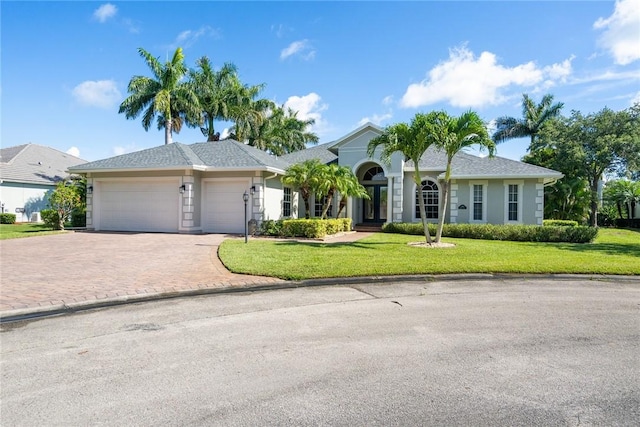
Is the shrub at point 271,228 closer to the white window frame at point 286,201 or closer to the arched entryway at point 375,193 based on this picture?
the white window frame at point 286,201

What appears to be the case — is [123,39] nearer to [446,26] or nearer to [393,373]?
[446,26]

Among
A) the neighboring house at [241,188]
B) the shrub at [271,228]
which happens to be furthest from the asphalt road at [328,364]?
the neighboring house at [241,188]

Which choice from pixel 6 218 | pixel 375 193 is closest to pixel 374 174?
pixel 375 193

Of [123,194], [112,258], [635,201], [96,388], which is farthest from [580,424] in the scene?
[635,201]

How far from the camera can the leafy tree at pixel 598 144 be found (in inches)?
972

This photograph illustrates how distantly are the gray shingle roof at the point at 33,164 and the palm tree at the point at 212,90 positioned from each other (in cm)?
1196

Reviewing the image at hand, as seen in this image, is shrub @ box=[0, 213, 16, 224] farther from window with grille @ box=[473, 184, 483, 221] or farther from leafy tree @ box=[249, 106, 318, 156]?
window with grille @ box=[473, 184, 483, 221]

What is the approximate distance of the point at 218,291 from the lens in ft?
23.8

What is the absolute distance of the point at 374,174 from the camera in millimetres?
22953

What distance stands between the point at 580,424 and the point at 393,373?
4.90 feet

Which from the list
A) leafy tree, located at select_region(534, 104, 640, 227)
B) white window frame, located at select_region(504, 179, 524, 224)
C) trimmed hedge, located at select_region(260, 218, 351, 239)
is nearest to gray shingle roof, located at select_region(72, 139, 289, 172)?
trimmed hedge, located at select_region(260, 218, 351, 239)

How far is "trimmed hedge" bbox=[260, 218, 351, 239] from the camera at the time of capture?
1670 centimetres

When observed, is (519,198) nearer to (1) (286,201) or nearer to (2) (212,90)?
(1) (286,201)

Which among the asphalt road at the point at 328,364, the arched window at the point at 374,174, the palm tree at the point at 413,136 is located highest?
the palm tree at the point at 413,136
